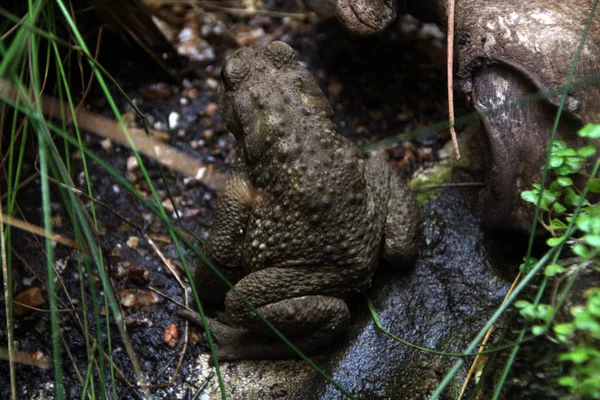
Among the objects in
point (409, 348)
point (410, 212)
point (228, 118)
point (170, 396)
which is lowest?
A: point (170, 396)

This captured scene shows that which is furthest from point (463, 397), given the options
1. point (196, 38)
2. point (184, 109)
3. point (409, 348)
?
point (196, 38)

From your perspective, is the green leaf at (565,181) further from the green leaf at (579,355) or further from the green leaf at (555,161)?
the green leaf at (579,355)

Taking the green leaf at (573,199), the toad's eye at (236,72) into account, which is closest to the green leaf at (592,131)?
the green leaf at (573,199)

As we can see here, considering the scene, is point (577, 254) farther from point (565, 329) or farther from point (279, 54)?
point (279, 54)

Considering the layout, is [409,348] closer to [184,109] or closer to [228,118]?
[228,118]

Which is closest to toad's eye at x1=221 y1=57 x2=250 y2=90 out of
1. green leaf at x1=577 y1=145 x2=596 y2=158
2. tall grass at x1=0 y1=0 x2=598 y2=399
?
tall grass at x1=0 y1=0 x2=598 y2=399

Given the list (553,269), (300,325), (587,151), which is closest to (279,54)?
(300,325)

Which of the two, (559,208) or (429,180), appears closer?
(559,208)
